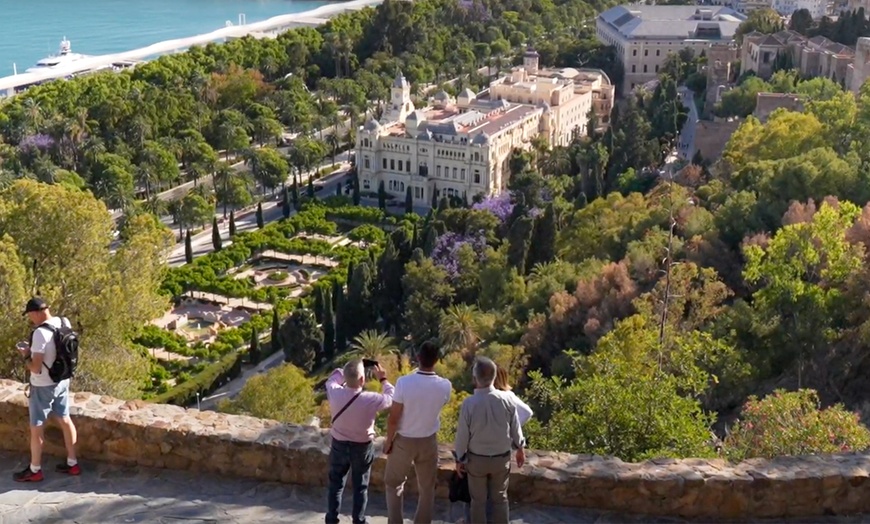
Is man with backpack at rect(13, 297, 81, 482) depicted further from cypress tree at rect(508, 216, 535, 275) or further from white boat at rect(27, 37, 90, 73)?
white boat at rect(27, 37, 90, 73)

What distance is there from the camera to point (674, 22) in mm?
77375

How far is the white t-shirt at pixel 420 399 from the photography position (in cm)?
682

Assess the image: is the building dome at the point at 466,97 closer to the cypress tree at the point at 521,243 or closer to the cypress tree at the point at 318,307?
the cypress tree at the point at 318,307

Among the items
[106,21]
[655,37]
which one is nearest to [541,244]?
[655,37]

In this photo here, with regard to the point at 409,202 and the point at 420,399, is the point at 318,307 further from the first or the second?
the point at 420,399

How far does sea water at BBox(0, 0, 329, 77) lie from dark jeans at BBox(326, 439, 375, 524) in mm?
78736

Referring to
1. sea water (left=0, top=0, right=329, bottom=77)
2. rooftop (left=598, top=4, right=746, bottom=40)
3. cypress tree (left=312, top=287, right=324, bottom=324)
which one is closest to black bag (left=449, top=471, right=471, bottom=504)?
cypress tree (left=312, top=287, right=324, bottom=324)

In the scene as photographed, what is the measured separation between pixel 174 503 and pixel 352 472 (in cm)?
145

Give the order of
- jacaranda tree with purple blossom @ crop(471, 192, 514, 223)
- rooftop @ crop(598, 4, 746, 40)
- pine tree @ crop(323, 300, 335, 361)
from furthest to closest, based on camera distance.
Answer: rooftop @ crop(598, 4, 746, 40), jacaranda tree with purple blossom @ crop(471, 192, 514, 223), pine tree @ crop(323, 300, 335, 361)

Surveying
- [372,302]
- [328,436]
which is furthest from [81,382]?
[372,302]

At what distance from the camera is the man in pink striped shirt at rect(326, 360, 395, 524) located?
704cm

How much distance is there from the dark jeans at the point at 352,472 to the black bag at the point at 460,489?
604 mm

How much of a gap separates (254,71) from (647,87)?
24202 millimetres

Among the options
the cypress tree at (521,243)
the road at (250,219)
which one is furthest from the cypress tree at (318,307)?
the road at (250,219)
